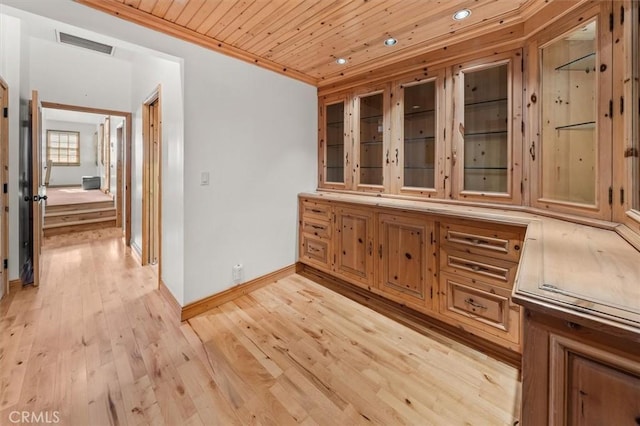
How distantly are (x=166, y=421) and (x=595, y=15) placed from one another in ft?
10.6

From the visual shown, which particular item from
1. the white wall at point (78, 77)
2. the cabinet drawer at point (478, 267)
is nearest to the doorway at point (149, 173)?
the white wall at point (78, 77)

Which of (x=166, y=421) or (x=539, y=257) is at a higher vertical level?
(x=539, y=257)

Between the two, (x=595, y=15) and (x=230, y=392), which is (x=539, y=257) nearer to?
(x=595, y=15)

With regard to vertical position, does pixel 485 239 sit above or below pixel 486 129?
below

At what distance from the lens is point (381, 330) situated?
235 centimetres

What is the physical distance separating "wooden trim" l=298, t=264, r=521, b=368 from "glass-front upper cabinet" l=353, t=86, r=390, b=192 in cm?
114

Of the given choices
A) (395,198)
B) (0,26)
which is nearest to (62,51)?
(0,26)

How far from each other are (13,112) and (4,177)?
0.79 metres

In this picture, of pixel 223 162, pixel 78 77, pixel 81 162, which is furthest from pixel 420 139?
pixel 81 162

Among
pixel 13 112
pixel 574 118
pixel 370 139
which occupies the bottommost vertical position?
pixel 574 118

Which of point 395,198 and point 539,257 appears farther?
point 395,198

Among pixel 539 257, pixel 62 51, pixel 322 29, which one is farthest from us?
pixel 62 51

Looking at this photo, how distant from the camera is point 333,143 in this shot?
360 centimetres

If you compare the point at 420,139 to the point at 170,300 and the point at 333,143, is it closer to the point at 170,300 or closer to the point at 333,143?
the point at 333,143
